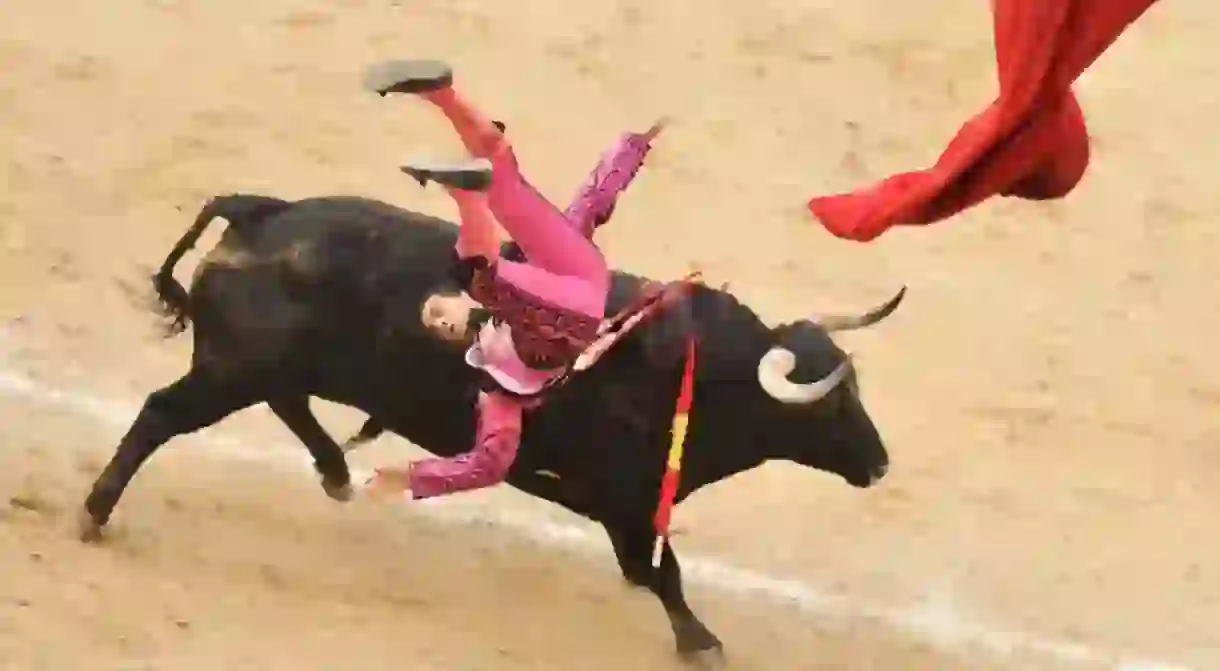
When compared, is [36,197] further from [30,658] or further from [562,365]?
[562,365]

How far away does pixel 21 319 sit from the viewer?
6.99ft

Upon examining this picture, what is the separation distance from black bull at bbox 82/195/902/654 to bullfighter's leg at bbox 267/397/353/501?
0.13m

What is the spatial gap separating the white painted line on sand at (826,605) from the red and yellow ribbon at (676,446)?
40 centimetres

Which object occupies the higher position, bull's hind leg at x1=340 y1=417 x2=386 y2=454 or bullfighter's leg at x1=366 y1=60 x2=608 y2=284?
bullfighter's leg at x1=366 y1=60 x2=608 y2=284

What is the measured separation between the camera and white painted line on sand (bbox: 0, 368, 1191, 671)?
1709mm

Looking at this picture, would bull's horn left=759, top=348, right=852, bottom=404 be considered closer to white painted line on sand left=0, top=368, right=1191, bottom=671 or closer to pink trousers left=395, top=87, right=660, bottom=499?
pink trousers left=395, top=87, right=660, bottom=499

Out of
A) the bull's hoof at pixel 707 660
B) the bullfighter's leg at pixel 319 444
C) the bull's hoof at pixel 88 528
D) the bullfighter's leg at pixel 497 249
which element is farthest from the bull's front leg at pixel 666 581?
the bull's hoof at pixel 88 528

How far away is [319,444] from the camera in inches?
66.5

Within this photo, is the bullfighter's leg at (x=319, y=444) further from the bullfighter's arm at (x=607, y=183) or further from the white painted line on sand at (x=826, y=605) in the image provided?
the bullfighter's arm at (x=607, y=183)

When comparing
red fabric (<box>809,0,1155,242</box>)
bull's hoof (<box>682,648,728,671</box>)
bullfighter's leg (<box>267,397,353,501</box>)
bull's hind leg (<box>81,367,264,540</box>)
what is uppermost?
red fabric (<box>809,0,1155,242</box>)

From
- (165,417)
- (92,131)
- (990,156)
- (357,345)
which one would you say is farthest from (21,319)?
(990,156)

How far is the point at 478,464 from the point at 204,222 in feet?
1.34

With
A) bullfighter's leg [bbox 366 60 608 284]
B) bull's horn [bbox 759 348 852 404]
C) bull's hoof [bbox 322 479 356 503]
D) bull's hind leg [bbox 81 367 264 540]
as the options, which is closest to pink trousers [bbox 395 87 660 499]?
bullfighter's leg [bbox 366 60 608 284]

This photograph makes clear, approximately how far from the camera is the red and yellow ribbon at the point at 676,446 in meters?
1.34
